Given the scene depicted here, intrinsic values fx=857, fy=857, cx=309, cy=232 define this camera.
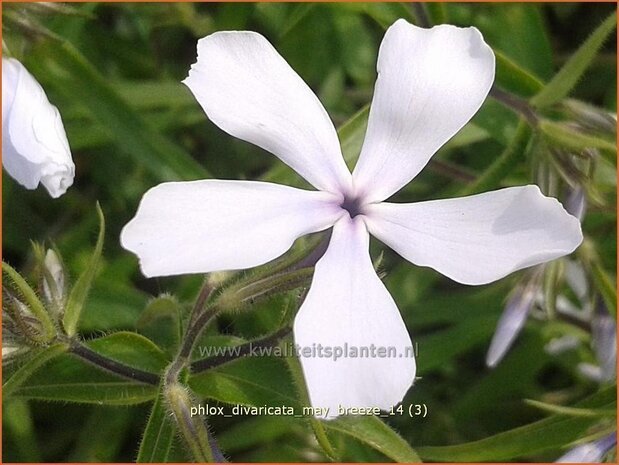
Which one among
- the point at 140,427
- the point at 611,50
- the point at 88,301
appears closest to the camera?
the point at 88,301

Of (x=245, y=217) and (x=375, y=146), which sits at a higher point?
(x=375, y=146)

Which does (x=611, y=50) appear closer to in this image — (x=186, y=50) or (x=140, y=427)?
(x=186, y=50)

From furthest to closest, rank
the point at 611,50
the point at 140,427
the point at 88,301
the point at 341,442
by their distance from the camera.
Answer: the point at 611,50
the point at 140,427
the point at 88,301
the point at 341,442

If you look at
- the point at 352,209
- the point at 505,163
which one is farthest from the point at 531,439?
the point at 352,209

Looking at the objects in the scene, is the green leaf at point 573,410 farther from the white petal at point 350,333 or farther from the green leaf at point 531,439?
the white petal at point 350,333

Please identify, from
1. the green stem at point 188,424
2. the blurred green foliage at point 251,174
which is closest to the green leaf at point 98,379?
the green stem at point 188,424

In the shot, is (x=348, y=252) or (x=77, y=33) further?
(x=77, y=33)

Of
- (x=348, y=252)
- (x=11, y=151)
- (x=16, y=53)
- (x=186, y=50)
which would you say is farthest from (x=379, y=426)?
(x=186, y=50)
